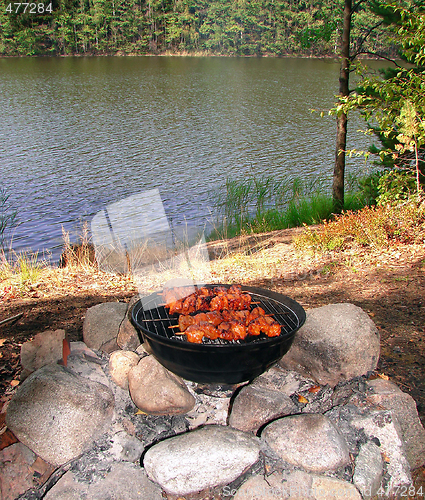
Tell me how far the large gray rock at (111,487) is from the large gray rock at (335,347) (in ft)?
5.03

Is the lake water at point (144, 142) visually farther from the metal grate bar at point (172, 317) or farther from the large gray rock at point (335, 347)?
the large gray rock at point (335, 347)

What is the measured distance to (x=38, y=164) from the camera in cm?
1425

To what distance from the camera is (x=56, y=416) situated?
9.54 feet

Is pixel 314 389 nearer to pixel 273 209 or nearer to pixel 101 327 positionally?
pixel 101 327

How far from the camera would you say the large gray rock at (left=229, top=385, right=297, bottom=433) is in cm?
307

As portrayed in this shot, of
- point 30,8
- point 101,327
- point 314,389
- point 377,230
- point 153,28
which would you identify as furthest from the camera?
point 153,28

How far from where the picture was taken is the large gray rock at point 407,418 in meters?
2.97

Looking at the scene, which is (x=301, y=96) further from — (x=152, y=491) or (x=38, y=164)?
(x=152, y=491)

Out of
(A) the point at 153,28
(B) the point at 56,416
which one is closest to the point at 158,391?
(B) the point at 56,416

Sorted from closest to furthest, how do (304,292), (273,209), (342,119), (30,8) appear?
(304,292), (342,119), (273,209), (30,8)

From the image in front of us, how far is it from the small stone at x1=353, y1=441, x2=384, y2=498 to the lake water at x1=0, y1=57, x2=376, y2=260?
787cm

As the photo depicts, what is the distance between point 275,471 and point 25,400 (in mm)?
1805

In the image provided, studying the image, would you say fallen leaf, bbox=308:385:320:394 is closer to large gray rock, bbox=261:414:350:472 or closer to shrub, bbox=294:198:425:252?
large gray rock, bbox=261:414:350:472

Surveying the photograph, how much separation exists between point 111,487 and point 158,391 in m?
0.69
